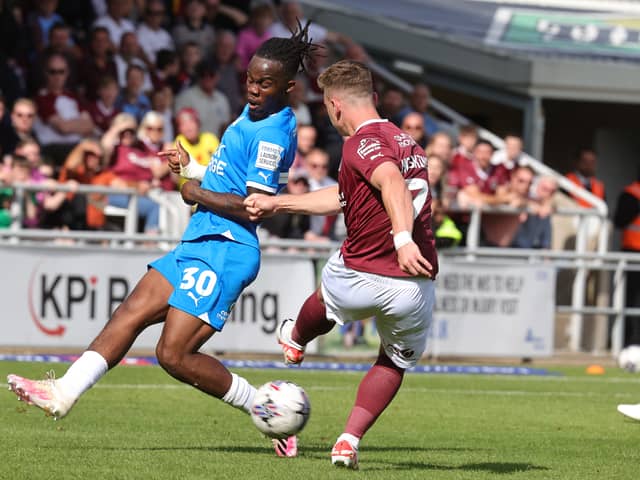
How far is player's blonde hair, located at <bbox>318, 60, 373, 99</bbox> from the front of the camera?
24.8ft

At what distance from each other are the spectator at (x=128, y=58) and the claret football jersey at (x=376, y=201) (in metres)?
10.9

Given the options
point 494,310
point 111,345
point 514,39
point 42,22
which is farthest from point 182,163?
point 514,39

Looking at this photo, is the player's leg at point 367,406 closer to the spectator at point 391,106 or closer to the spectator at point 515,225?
the spectator at point 515,225

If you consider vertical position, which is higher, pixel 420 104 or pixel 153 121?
pixel 420 104

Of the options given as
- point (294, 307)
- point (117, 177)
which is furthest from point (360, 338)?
point (117, 177)

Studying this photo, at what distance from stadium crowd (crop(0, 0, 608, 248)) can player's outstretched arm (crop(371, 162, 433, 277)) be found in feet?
27.7

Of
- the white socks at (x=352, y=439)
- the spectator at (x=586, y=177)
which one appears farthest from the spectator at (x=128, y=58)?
the white socks at (x=352, y=439)

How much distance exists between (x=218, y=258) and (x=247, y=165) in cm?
53

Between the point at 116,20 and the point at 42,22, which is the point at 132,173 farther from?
the point at 116,20

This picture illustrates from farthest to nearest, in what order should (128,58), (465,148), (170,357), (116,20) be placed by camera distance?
(116,20), (465,148), (128,58), (170,357)

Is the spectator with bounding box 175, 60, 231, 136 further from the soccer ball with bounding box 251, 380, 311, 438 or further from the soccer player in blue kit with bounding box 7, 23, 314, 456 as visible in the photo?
the soccer ball with bounding box 251, 380, 311, 438

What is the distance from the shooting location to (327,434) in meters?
9.65

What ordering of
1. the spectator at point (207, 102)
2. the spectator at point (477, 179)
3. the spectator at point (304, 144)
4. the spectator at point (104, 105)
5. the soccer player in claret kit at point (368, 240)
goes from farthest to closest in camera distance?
the spectator at point (207, 102), the spectator at point (477, 179), the spectator at point (304, 144), the spectator at point (104, 105), the soccer player in claret kit at point (368, 240)

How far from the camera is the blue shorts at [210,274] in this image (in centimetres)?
786
